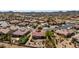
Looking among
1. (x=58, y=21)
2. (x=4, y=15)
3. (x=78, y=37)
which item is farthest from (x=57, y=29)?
(x=4, y=15)
